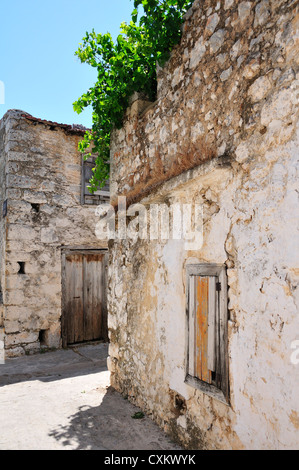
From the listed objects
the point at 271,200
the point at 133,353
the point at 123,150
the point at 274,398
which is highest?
the point at 123,150

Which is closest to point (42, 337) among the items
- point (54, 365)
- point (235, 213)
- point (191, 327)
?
point (54, 365)

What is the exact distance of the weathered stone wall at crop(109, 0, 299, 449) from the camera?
196 centimetres

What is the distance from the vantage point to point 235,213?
2.37 m

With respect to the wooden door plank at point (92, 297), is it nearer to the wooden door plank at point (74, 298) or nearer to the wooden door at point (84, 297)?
the wooden door at point (84, 297)

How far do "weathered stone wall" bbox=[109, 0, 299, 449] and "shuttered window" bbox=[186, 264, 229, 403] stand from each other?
8cm

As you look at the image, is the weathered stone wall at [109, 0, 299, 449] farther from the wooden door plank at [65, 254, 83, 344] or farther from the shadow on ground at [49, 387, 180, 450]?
the wooden door plank at [65, 254, 83, 344]

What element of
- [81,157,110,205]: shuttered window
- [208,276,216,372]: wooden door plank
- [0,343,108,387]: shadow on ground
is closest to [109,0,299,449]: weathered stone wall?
[208,276,216,372]: wooden door plank

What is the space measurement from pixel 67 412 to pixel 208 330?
2195mm

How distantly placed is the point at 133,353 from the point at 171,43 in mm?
3311

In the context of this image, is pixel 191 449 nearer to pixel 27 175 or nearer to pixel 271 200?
pixel 271 200

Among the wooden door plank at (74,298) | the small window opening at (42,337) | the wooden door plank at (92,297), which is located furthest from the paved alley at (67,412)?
the wooden door plank at (92,297)

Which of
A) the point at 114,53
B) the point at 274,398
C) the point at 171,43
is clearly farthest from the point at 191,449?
the point at 114,53

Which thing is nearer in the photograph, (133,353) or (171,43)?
(171,43)

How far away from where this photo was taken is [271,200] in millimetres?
2074
